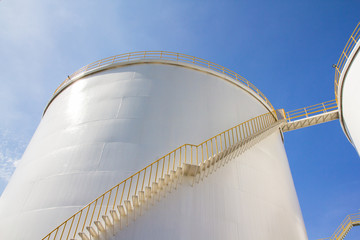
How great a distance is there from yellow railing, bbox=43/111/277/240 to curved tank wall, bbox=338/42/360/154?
5.31 m

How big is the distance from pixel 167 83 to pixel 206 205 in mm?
5544

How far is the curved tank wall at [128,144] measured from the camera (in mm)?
7474

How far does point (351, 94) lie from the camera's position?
10.6 meters

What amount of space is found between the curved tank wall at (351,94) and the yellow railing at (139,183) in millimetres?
5307

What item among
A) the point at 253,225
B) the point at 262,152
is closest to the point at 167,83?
the point at 262,152

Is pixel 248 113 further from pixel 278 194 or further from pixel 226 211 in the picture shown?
pixel 226 211

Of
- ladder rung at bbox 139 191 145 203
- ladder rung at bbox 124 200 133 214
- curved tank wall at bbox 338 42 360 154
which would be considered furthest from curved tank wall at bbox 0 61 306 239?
curved tank wall at bbox 338 42 360 154

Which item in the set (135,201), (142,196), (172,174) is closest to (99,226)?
(135,201)

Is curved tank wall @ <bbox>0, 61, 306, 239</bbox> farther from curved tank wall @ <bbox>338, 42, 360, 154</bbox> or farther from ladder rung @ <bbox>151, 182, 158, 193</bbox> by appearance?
curved tank wall @ <bbox>338, 42, 360, 154</bbox>

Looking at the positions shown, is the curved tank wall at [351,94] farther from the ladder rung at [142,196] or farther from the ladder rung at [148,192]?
the ladder rung at [142,196]

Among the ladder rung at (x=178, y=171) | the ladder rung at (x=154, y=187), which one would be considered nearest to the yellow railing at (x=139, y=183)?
the ladder rung at (x=154, y=187)

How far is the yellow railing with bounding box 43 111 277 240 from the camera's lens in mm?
6609

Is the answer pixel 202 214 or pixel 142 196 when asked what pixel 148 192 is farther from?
pixel 202 214

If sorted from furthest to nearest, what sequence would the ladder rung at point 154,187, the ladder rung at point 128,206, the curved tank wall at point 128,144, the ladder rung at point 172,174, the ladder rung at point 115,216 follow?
the curved tank wall at point 128,144 < the ladder rung at point 172,174 < the ladder rung at point 154,187 < the ladder rung at point 128,206 < the ladder rung at point 115,216
